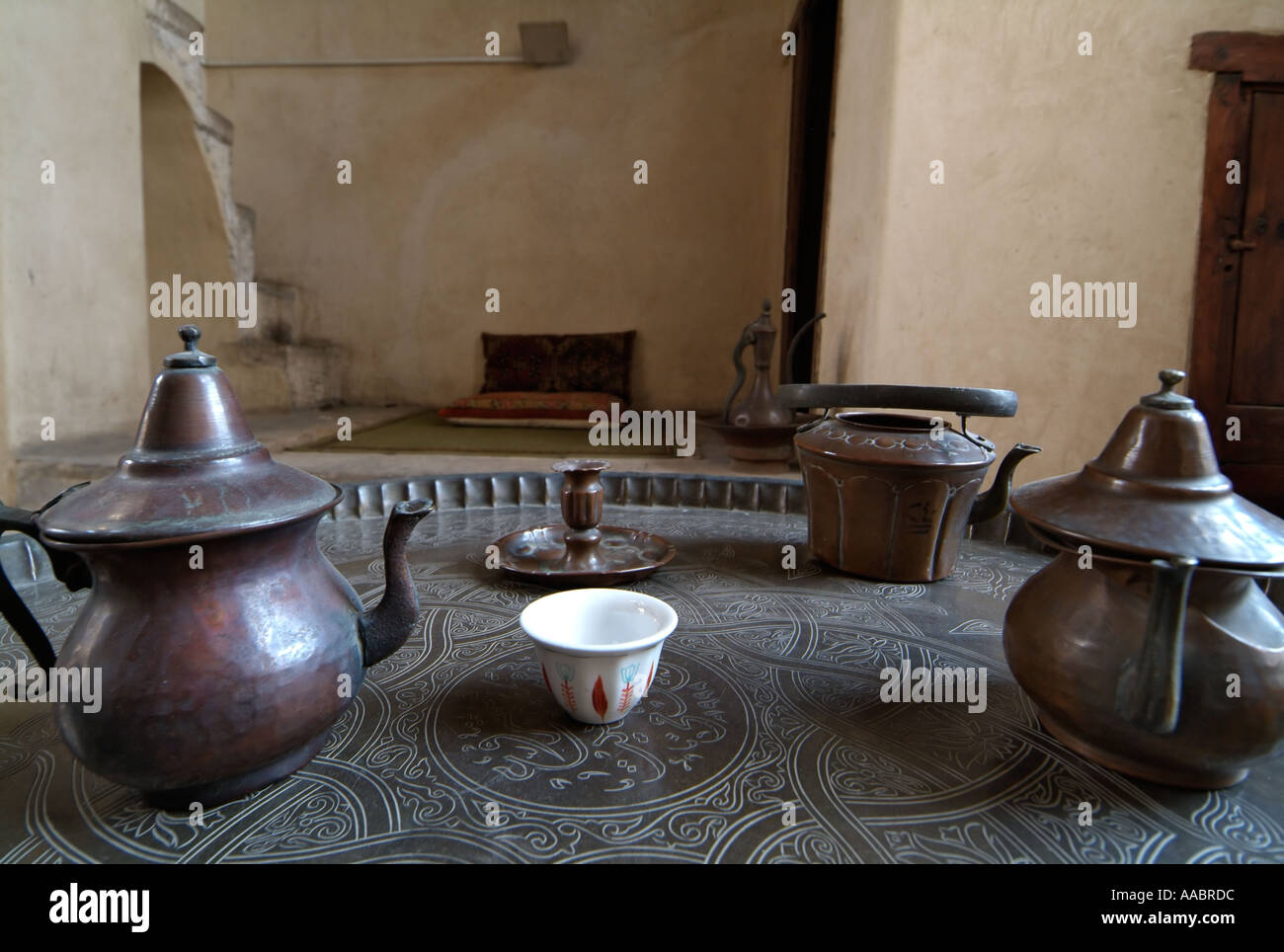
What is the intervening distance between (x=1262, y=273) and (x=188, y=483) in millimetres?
3424

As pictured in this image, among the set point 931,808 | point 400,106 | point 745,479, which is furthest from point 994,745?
point 400,106

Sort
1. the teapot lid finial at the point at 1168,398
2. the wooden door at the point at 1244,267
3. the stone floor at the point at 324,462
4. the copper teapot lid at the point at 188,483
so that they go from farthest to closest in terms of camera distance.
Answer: the stone floor at the point at 324,462 < the wooden door at the point at 1244,267 < the teapot lid finial at the point at 1168,398 < the copper teapot lid at the point at 188,483

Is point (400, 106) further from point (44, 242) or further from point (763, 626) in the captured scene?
point (763, 626)

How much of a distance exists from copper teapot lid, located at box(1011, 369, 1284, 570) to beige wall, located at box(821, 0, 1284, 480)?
83.8 inches

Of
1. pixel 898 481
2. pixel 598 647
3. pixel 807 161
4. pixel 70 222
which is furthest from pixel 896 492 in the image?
pixel 70 222

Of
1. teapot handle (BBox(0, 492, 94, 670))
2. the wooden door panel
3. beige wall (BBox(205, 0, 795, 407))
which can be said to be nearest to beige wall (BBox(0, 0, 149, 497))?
beige wall (BBox(205, 0, 795, 407))

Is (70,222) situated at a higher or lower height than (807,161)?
lower

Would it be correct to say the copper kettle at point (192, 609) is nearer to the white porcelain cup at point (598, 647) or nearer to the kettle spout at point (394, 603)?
the kettle spout at point (394, 603)

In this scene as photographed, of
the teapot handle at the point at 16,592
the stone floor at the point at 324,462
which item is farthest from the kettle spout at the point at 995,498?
the stone floor at the point at 324,462

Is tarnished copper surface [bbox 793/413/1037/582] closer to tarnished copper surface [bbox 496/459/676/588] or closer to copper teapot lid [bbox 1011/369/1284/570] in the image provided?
tarnished copper surface [bbox 496/459/676/588]

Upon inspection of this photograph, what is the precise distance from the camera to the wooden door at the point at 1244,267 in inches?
101

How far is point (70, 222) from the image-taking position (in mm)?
3672

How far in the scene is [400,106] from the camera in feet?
19.9

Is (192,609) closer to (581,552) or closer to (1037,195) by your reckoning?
(581,552)
